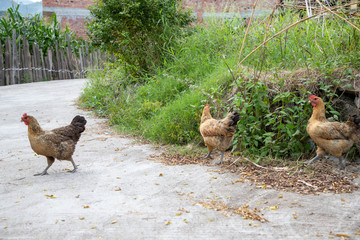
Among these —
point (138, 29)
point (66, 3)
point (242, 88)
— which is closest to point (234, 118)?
point (242, 88)

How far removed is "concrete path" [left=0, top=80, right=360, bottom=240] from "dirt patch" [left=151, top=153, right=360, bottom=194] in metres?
0.17

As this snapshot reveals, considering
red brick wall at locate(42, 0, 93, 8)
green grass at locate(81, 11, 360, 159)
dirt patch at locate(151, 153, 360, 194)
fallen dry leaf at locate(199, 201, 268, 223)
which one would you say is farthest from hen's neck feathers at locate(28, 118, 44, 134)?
red brick wall at locate(42, 0, 93, 8)

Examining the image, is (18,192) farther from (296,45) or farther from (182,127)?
(296,45)

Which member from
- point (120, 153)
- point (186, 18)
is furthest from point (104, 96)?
point (120, 153)

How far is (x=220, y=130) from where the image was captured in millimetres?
4637

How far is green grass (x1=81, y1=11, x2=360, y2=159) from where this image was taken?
488 centimetres

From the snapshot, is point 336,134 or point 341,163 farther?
point 341,163

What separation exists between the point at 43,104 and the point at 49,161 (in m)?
5.43

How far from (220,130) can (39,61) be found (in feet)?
41.6

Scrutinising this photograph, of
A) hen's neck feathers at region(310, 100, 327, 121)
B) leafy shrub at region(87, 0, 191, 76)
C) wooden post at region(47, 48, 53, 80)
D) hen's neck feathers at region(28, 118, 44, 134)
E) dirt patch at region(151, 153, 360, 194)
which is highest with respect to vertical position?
leafy shrub at region(87, 0, 191, 76)

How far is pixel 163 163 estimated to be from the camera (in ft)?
16.5

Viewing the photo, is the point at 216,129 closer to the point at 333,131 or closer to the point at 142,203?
the point at 333,131

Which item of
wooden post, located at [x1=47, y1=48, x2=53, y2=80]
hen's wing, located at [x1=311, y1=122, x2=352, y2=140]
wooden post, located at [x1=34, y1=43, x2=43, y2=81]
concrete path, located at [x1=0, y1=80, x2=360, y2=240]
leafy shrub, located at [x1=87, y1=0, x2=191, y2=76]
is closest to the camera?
concrete path, located at [x1=0, y1=80, x2=360, y2=240]

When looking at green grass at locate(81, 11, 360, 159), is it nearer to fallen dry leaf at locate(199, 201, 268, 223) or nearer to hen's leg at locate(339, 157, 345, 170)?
hen's leg at locate(339, 157, 345, 170)
